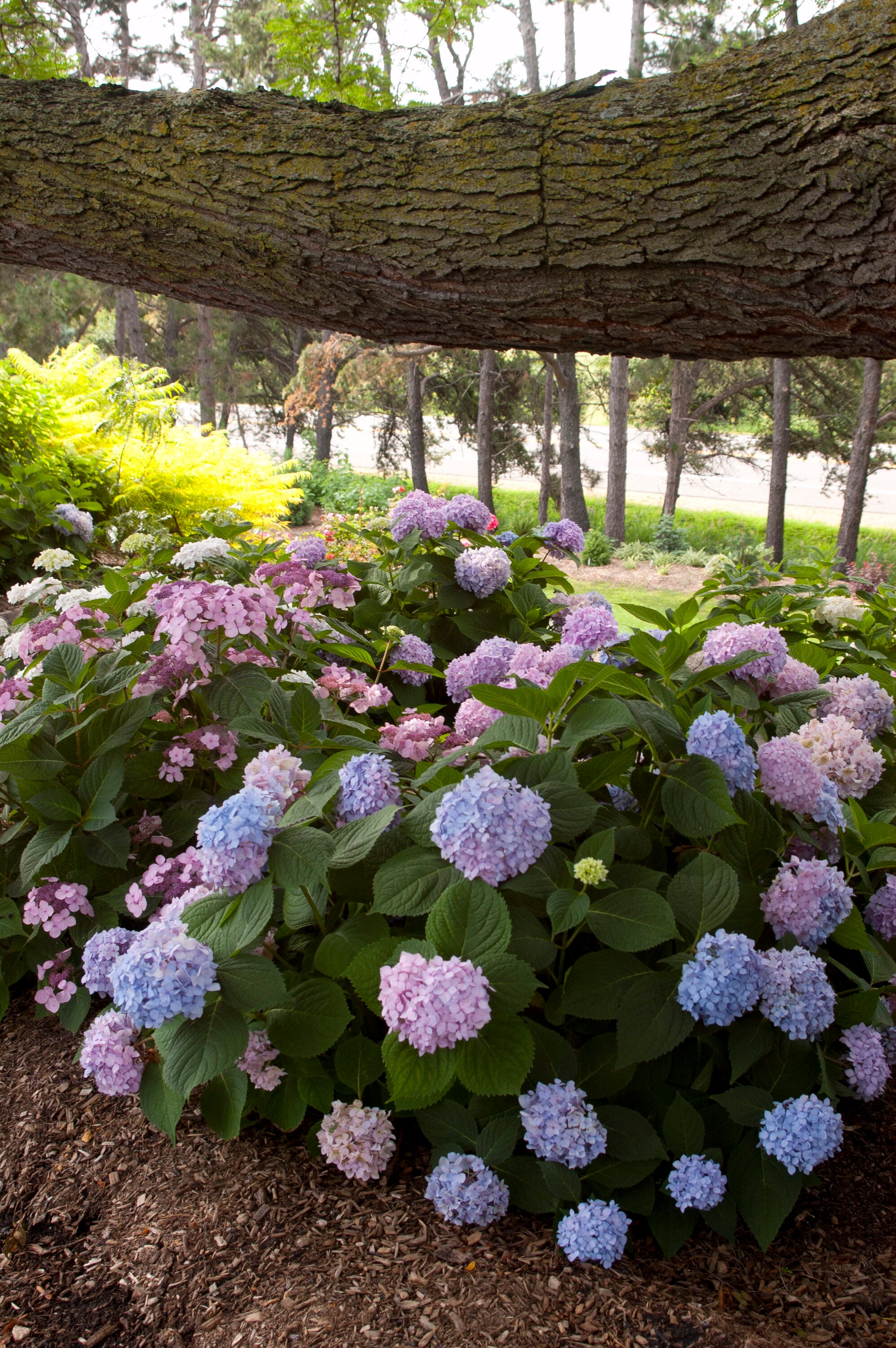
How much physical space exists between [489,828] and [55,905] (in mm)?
944

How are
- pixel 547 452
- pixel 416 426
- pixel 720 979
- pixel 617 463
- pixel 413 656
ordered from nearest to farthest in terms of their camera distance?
pixel 720 979
pixel 413 656
pixel 617 463
pixel 547 452
pixel 416 426

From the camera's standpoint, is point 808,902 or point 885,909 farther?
point 885,909

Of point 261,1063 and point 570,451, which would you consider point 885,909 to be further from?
point 570,451

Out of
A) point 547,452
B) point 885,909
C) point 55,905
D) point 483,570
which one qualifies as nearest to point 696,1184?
point 885,909

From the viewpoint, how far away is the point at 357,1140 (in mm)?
1272

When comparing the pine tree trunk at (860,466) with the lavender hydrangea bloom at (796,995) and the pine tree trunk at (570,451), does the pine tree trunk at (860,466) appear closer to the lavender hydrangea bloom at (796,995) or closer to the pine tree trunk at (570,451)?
the pine tree trunk at (570,451)

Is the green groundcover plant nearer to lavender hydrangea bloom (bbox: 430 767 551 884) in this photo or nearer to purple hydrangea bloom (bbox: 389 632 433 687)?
lavender hydrangea bloom (bbox: 430 767 551 884)

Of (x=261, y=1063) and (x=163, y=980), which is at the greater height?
(x=163, y=980)

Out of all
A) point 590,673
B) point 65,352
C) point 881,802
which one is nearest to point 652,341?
point 590,673

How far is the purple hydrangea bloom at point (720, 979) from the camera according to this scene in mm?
1159

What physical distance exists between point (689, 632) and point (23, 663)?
1.46 meters

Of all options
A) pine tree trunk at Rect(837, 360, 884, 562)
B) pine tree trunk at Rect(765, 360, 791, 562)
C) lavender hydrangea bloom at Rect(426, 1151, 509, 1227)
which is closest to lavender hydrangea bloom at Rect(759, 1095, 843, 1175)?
lavender hydrangea bloom at Rect(426, 1151, 509, 1227)

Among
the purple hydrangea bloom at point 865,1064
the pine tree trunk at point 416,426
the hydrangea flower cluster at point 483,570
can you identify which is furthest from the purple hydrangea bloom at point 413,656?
the pine tree trunk at point 416,426

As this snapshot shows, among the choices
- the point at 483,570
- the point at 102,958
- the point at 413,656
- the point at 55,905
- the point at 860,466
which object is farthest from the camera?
the point at 860,466
